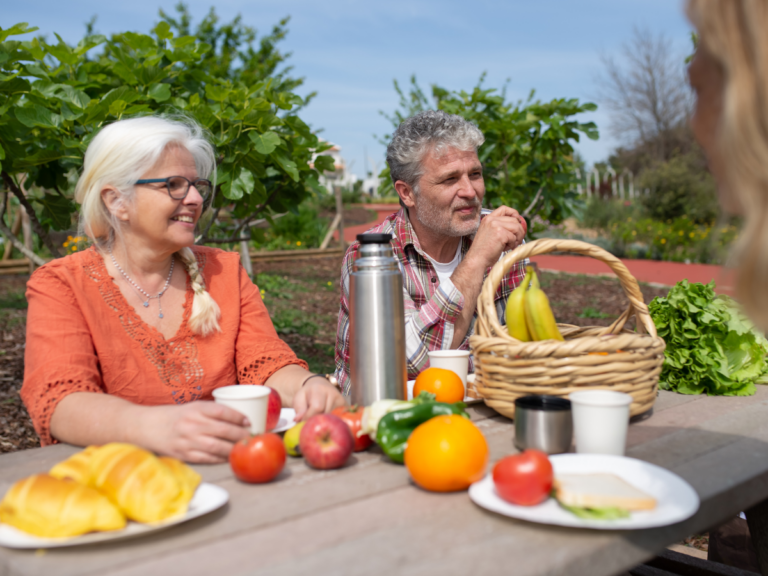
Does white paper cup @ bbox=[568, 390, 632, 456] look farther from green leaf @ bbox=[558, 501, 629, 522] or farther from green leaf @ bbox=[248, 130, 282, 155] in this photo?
green leaf @ bbox=[248, 130, 282, 155]

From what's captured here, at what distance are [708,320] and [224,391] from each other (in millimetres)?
1558

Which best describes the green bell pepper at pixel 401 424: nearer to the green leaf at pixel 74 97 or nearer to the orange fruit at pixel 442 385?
the orange fruit at pixel 442 385

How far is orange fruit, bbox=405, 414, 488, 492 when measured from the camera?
123 centimetres

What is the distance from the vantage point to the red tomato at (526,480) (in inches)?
45.3

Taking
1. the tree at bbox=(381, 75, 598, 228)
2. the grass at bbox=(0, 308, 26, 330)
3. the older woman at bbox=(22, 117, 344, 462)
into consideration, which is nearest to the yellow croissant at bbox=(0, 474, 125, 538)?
the older woman at bbox=(22, 117, 344, 462)

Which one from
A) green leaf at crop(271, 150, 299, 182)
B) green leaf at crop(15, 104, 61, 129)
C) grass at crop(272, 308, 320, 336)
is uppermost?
green leaf at crop(15, 104, 61, 129)

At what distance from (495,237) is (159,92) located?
1748 millimetres

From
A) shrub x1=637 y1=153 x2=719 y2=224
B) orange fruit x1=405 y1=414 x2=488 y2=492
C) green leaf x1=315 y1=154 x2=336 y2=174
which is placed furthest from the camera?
shrub x1=637 y1=153 x2=719 y2=224

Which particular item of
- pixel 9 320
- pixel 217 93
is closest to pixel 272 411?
pixel 217 93

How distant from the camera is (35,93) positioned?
268 centimetres

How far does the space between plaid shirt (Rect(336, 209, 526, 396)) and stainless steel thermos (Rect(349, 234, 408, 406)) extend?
61cm

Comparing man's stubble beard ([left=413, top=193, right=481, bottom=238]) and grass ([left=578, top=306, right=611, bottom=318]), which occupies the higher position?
man's stubble beard ([left=413, top=193, right=481, bottom=238])

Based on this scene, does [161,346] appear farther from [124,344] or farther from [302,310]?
[302,310]

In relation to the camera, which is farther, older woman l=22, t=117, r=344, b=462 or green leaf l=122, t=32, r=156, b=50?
green leaf l=122, t=32, r=156, b=50
